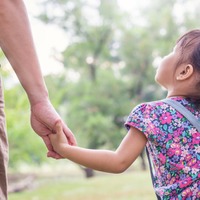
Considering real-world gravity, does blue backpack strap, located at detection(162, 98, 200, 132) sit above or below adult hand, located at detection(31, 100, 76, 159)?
above

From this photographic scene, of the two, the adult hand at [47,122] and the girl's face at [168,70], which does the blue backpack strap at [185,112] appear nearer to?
the girl's face at [168,70]

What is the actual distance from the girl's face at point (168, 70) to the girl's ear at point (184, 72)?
2 centimetres

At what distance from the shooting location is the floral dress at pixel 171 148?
44.4 inches

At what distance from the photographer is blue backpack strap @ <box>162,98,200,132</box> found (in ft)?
3.88

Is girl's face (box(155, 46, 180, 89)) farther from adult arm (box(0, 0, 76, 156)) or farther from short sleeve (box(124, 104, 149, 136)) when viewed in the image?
adult arm (box(0, 0, 76, 156))

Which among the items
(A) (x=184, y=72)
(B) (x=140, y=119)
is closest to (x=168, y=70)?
(A) (x=184, y=72)

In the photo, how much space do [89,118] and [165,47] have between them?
2.89m

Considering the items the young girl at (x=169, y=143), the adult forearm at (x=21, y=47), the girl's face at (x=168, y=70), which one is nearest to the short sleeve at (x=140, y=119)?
the young girl at (x=169, y=143)

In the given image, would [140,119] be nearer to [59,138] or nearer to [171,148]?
[171,148]

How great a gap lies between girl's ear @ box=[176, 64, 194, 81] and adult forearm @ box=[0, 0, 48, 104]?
39cm

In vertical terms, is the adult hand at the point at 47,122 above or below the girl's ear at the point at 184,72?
below

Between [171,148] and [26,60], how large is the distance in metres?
0.49

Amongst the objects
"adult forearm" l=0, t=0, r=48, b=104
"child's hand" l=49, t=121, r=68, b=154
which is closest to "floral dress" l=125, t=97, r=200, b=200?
"child's hand" l=49, t=121, r=68, b=154

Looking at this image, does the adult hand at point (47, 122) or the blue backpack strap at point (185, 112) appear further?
the adult hand at point (47, 122)
